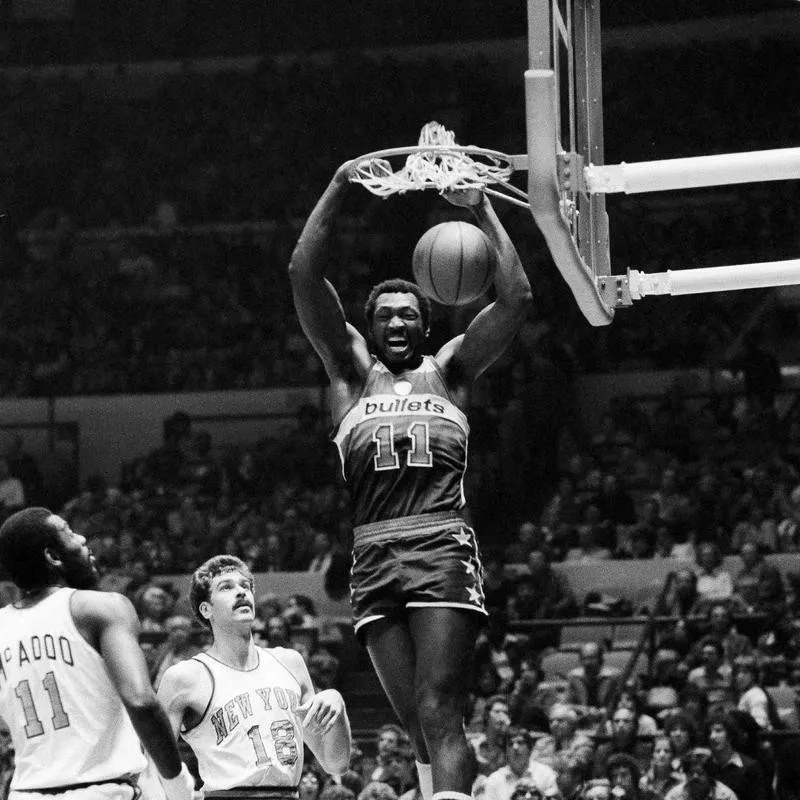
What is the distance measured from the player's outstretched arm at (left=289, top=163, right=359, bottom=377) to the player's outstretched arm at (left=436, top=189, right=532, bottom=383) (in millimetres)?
413

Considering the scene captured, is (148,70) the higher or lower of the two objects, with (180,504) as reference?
higher

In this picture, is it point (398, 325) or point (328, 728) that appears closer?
point (398, 325)

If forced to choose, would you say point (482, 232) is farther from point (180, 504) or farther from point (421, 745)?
point (180, 504)

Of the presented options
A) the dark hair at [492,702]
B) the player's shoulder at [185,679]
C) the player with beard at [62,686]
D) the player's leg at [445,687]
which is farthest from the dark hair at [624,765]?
the player with beard at [62,686]

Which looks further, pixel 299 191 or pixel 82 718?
pixel 299 191

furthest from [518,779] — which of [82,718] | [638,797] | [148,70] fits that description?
[148,70]

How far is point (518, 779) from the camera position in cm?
1069

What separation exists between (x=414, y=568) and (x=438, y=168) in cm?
145

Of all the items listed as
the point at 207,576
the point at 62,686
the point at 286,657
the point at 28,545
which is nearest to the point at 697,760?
the point at 286,657

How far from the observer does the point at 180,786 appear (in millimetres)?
5078

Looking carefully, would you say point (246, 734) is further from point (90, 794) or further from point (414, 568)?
point (90, 794)

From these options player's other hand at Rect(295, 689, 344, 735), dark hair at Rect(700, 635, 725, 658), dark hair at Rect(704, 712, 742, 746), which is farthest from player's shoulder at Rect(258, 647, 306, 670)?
dark hair at Rect(700, 635, 725, 658)

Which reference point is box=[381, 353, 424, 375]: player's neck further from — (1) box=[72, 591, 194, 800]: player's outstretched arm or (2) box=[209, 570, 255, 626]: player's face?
(1) box=[72, 591, 194, 800]: player's outstretched arm

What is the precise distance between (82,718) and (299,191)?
1756 centimetres
